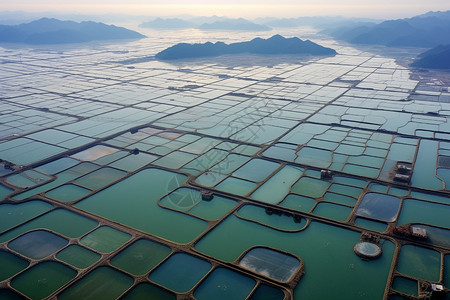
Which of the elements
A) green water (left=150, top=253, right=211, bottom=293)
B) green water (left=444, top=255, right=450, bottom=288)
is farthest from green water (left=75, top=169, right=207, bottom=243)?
green water (left=444, top=255, right=450, bottom=288)

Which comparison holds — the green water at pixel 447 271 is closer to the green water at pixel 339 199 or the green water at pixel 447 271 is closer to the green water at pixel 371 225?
the green water at pixel 371 225

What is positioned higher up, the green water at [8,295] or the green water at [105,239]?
the green water at [105,239]

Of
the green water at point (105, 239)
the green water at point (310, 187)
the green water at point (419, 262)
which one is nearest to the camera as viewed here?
the green water at point (419, 262)

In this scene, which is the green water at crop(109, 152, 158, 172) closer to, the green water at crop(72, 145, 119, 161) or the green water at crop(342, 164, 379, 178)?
the green water at crop(72, 145, 119, 161)

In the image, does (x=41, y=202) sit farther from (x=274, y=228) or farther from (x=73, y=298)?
(x=274, y=228)

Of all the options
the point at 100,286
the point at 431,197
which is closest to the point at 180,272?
the point at 100,286

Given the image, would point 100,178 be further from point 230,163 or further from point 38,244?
point 230,163

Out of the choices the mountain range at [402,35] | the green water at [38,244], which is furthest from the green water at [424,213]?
the mountain range at [402,35]
